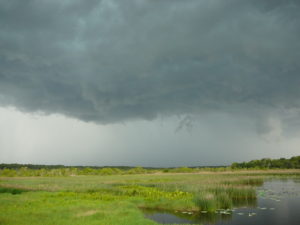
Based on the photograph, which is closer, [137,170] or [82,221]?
[82,221]

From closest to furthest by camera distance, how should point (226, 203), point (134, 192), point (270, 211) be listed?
point (270, 211)
point (226, 203)
point (134, 192)

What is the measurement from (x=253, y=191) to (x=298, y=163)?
106789 mm

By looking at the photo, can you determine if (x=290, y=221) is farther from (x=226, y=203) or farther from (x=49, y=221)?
(x=49, y=221)

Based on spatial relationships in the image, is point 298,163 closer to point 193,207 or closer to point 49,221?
point 193,207

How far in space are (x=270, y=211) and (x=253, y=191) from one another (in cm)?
861

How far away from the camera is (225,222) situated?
2144 cm

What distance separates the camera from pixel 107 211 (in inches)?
909

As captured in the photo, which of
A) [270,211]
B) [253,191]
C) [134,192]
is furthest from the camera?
[134,192]

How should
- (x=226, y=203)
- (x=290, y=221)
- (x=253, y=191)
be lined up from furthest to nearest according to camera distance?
(x=253, y=191) < (x=226, y=203) < (x=290, y=221)

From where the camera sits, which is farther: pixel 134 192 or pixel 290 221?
pixel 134 192

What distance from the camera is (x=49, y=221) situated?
19.4 m

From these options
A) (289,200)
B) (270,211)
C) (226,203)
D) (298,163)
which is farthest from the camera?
(298,163)

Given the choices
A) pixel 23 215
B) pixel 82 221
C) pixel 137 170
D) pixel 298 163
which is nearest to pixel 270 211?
pixel 82 221

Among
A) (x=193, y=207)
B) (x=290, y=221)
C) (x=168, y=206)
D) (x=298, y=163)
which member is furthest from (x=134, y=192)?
(x=298, y=163)
